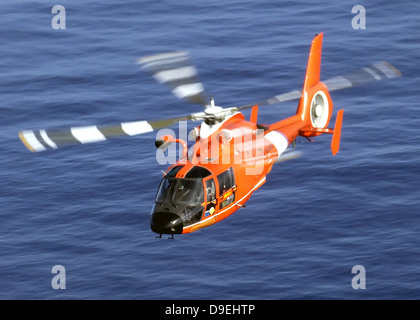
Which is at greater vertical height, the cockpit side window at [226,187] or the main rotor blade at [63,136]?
the main rotor blade at [63,136]

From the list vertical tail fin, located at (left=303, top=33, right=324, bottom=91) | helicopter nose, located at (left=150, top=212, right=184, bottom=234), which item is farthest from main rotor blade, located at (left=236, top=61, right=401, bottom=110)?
helicopter nose, located at (left=150, top=212, right=184, bottom=234)

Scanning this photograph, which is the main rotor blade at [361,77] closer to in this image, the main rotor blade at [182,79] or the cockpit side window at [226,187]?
the main rotor blade at [182,79]
